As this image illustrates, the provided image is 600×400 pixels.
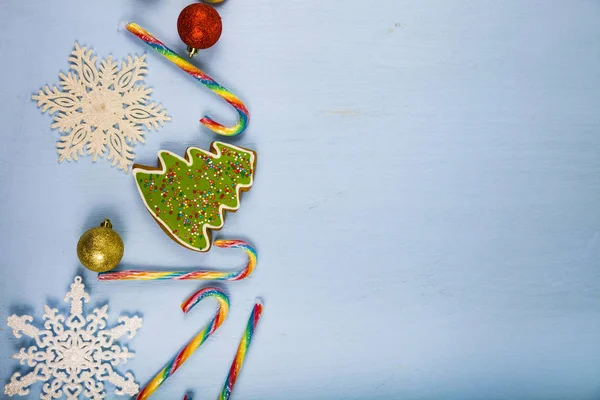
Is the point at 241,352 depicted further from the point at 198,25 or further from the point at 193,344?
the point at 198,25

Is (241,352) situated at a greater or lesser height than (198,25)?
lesser

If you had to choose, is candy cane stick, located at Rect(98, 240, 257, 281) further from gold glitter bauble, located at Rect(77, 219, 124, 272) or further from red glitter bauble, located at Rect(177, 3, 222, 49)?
red glitter bauble, located at Rect(177, 3, 222, 49)

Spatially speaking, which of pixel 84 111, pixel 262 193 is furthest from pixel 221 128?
pixel 84 111

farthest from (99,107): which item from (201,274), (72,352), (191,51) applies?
(72,352)

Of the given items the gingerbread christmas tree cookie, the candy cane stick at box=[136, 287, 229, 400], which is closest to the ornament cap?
the gingerbread christmas tree cookie

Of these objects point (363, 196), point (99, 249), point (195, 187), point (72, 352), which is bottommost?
point (72, 352)
